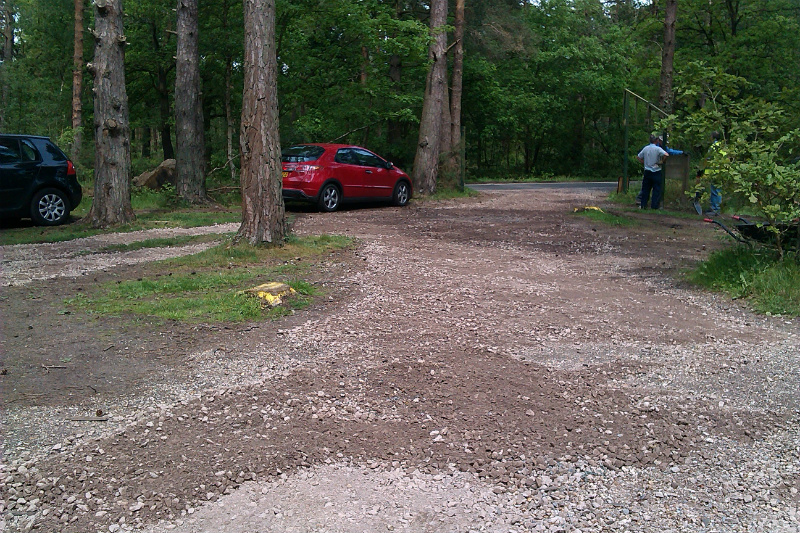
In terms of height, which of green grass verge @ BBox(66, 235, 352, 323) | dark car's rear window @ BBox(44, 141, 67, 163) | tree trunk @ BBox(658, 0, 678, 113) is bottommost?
green grass verge @ BBox(66, 235, 352, 323)

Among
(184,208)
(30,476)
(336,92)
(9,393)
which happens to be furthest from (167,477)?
Result: (336,92)

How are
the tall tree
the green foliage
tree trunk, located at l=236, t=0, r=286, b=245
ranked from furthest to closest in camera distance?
the tall tree, tree trunk, located at l=236, t=0, r=286, b=245, the green foliage

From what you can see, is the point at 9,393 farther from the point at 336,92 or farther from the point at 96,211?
the point at 336,92

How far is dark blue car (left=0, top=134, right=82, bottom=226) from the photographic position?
13359 mm

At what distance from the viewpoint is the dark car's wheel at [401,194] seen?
747 inches

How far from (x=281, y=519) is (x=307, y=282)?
16.9 ft

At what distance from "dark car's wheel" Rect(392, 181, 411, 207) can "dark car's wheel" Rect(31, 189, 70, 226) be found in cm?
790

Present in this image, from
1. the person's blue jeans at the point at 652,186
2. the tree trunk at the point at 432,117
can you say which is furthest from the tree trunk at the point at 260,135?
the tree trunk at the point at 432,117

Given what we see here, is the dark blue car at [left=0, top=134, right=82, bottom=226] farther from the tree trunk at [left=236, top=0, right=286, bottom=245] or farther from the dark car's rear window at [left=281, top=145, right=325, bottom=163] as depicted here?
the tree trunk at [left=236, top=0, right=286, bottom=245]

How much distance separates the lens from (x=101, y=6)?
41.9 ft

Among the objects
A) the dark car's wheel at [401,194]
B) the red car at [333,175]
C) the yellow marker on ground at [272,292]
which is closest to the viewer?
the yellow marker on ground at [272,292]

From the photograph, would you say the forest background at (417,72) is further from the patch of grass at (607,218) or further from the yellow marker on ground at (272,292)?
the yellow marker on ground at (272,292)

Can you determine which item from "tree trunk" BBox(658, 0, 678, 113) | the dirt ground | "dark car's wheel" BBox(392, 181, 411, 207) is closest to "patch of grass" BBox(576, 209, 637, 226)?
"tree trunk" BBox(658, 0, 678, 113)

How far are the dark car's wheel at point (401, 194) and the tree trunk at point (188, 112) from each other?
4844 mm
